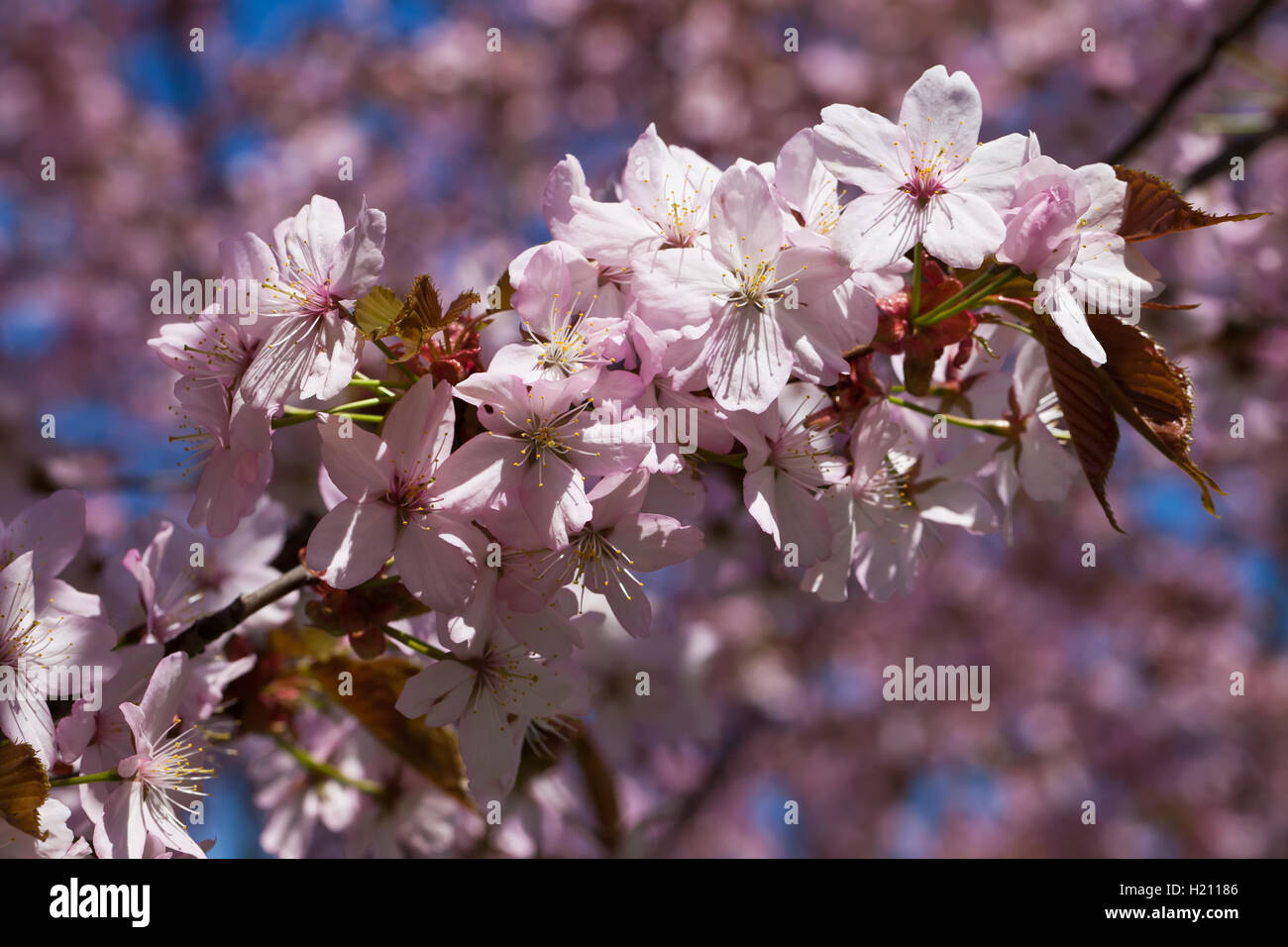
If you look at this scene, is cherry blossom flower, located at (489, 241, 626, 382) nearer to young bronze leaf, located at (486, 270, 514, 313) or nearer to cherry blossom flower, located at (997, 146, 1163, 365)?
young bronze leaf, located at (486, 270, 514, 313)

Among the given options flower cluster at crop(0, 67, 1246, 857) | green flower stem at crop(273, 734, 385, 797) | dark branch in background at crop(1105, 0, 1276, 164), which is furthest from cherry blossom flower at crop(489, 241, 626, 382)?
dark branch in background at crop(1105, 0, 1276, 164)

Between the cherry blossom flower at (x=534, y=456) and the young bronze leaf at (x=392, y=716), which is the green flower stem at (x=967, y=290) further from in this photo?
the young bronze leaf at (x=392, y=716)

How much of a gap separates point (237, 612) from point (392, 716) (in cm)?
36

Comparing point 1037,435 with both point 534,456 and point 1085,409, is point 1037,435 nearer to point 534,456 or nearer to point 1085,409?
point 1085,409

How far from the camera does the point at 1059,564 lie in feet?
21.2

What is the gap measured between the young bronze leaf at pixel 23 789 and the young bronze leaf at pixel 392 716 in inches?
18.4

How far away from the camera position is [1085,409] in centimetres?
110

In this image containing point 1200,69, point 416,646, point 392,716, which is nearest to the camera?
point 416,646

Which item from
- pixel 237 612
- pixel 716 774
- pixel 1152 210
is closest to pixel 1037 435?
pixel 1152 210

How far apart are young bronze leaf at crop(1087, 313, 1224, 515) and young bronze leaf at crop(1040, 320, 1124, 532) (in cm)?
2

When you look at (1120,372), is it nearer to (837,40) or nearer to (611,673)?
(611,673)

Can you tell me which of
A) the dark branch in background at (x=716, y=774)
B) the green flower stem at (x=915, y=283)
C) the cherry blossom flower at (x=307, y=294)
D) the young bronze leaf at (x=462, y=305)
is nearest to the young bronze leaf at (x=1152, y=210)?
the green flower stem at (x=915, y=283)
